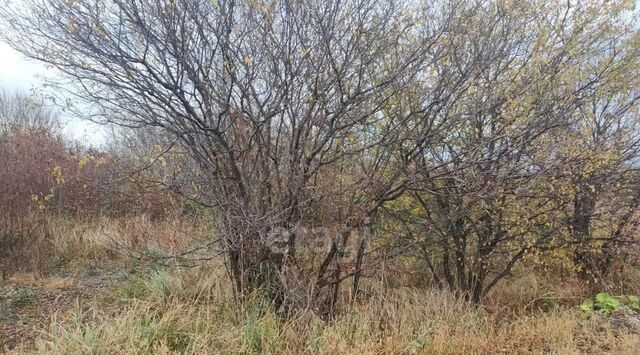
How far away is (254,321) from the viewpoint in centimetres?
353

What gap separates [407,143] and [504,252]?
1.76 metres

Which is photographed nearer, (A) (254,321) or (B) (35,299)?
(A) (254,321)

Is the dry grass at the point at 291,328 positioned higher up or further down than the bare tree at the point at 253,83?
further down

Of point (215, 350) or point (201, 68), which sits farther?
point (201, 68)

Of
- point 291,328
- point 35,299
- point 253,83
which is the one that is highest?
point 253,83

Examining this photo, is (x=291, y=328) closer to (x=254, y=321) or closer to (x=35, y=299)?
(x=254, y=321)

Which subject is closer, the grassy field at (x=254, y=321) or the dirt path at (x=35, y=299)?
the grassy field at (x=254, y=321)

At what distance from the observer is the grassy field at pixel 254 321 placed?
3334 mm

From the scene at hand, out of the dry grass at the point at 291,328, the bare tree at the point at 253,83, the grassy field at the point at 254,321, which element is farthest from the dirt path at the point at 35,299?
the bare tree at the point at 253,83

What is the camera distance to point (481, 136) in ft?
14.5

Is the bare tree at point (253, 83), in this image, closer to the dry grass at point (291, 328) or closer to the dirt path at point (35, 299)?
the dry grass at point (291, 328)

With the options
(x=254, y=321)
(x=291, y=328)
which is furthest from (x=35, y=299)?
(x=291, y=328)

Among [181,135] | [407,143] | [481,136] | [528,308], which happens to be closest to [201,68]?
[181,135]

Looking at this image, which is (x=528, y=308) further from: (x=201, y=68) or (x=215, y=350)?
(x=201, y=68)
